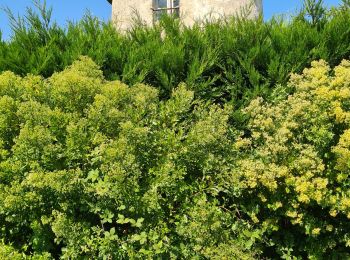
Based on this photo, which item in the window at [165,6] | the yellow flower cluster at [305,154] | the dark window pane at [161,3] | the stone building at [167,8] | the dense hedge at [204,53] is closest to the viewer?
the yellow flower cluster at [305,154]

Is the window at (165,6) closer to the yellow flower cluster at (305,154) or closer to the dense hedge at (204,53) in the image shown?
the dense hedge at (204,53)

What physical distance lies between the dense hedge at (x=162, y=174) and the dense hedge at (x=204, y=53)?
690 millimetres

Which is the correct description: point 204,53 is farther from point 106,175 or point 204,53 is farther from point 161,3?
point 161,3

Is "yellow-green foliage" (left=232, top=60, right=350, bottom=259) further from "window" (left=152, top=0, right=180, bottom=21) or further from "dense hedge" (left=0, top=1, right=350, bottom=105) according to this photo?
"window" (left=152, top=0, right=180, bottom=21)

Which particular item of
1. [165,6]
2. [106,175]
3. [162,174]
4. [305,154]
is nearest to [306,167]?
[305,154]

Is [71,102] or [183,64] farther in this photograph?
[183,64]

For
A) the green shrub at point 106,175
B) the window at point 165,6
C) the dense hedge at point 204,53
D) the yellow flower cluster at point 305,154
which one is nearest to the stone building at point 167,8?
the window at point 165,6

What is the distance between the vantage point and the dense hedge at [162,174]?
128 inches

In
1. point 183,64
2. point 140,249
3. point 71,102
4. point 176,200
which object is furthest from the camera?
point 183,64

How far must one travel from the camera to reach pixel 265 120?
4.23 metres

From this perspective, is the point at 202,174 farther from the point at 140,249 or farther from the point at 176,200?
the point at 140,249

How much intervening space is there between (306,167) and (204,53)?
6.48 feet

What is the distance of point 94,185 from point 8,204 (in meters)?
0.67

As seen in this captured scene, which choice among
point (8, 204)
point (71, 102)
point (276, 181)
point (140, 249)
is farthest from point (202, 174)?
point (8, 204)
